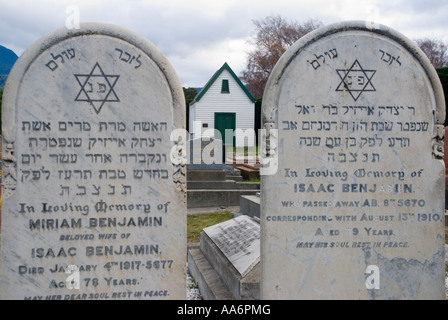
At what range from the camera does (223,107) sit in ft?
Answer: 88.0

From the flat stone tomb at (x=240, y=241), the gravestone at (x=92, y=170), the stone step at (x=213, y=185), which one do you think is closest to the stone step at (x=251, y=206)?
the flat stone tomb at (x=240, y=241)

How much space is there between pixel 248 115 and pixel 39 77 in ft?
79.7

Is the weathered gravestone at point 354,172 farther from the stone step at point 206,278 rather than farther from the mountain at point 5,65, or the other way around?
the mountain at point 5,65

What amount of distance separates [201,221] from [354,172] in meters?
5.14

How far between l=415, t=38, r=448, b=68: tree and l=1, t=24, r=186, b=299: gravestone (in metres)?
47.2

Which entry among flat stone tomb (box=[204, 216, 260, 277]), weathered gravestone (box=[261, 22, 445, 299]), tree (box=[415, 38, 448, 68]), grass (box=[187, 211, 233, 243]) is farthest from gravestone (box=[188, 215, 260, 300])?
tree (box=[415, 38, 448, 68])

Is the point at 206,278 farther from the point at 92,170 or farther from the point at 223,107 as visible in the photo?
the point at 223,107

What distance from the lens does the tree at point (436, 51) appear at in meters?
43.7

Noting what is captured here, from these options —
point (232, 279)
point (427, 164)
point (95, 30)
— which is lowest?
point (232, 279)

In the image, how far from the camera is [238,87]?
26.9 meters

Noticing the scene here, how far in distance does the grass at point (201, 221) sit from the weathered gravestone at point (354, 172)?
3.72 m

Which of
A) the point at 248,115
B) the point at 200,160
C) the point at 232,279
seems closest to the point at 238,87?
the point at 248,115

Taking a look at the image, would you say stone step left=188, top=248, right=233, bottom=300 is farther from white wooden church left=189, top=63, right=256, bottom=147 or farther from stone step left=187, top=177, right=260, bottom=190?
white wooden church left=189, top=63, right=256, bottom=147
